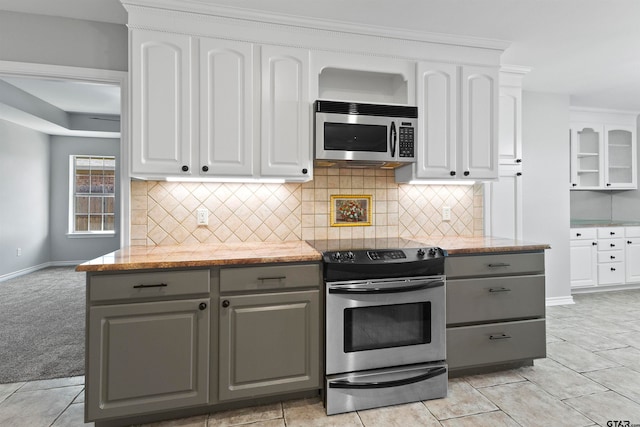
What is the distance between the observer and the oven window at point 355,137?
95.4 inches

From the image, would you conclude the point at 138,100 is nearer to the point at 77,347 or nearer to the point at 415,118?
the point at 415,118

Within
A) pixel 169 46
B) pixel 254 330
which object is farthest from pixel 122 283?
pixel 169 46

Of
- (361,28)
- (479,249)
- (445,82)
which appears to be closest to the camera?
(479,249)

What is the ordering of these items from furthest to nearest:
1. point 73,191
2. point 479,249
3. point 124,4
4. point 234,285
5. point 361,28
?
point 73,191 < point 361,28 < point 479,249 < point 124,4 < point 234,285

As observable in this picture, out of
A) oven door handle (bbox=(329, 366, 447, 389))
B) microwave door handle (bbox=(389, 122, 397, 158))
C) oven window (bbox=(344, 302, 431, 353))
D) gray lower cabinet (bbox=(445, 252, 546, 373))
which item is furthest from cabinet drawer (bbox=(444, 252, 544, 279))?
microwave door handle (bbox=(389, 122, 397, 158))

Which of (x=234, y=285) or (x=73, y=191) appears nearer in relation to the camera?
(x=234, y=285)

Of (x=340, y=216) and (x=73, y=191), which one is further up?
(x=73, y=191)

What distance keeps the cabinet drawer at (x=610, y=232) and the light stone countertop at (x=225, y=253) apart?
9.32ft

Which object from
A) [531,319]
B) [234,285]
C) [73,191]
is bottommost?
[531,319]

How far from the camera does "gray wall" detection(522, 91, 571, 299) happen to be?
3883 mm

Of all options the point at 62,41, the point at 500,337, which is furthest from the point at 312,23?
the point at 500,337

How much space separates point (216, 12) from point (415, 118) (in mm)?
1524

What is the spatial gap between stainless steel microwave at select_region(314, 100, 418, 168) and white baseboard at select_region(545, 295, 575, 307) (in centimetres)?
278

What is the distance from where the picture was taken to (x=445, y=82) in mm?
2684
